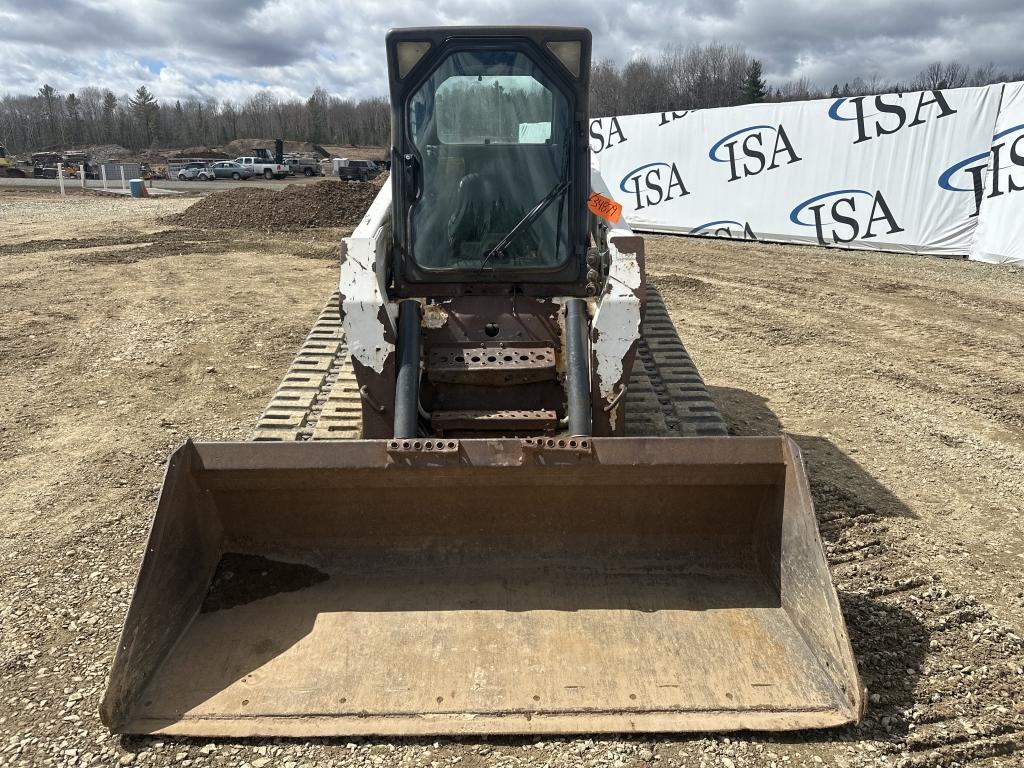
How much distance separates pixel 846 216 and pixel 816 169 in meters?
1.03

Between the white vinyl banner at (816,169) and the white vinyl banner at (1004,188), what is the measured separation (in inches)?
4.7

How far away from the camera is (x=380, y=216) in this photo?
4230mm

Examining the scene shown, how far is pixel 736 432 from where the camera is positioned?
5.45m

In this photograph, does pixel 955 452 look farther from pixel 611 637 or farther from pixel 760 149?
pixel 760 149

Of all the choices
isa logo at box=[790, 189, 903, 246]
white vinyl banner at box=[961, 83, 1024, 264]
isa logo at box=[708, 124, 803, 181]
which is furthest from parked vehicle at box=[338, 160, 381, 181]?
white vinyl banner at box=[961, 83, 1024, 264]

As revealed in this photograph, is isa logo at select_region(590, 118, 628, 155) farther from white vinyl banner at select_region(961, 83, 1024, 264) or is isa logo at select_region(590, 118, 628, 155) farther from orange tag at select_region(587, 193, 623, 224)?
orange tag at select_region(587, 193, 623, 224)

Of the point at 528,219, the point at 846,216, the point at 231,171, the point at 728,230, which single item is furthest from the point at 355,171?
the point at 528,219

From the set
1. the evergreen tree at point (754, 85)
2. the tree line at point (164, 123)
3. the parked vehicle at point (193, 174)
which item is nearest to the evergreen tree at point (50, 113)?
the tree line at point (164, 123)

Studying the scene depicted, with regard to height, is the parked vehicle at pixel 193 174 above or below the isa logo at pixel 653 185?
above

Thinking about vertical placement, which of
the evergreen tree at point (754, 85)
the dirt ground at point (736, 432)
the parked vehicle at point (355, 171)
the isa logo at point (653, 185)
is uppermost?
the evergreen tree at point (754, 85)

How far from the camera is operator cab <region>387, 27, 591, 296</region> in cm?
422

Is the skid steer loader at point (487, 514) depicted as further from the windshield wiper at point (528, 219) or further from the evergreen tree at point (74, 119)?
the evergreen tree at point (74, 119)

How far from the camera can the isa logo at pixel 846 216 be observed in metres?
13.3

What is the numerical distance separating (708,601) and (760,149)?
13.5 meters
